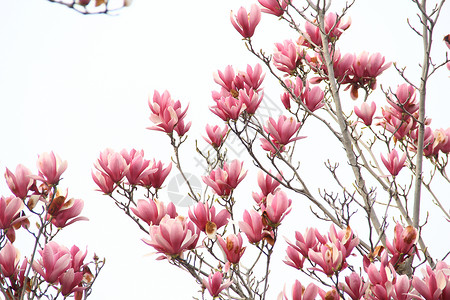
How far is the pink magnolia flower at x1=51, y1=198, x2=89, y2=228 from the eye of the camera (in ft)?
5.02

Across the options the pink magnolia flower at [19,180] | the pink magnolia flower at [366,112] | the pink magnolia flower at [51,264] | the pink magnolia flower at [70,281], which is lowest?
the pink magnolia flower at [70,281]

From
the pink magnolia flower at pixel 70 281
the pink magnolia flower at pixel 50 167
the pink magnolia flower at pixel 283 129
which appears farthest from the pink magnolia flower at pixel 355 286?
the pink magnolia flower at pixel 50 167

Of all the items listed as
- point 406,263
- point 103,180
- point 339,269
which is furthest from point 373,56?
point 103,180

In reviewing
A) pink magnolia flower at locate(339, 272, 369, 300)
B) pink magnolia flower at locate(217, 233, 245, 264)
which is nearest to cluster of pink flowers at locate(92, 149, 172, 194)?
pink magnolia flower at locate(217, 233, 245, 264)

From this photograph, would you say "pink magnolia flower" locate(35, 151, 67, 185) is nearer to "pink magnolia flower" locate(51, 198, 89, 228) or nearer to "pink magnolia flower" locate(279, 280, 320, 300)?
"pink magnolia flower" locate(51, 198, 89, 228)

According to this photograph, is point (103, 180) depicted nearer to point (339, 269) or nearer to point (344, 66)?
point (339, 269)

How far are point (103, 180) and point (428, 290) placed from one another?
3.42 feet

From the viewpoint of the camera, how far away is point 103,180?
163 centimetres

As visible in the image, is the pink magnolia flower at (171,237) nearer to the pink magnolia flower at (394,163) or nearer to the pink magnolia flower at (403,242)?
the pink magnolia flower at (403,242)

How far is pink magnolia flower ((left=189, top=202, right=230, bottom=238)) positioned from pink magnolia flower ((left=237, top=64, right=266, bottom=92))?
54cm

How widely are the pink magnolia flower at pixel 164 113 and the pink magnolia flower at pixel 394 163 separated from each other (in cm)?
80

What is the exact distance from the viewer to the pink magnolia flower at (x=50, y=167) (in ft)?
4.85

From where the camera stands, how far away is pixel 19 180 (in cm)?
149

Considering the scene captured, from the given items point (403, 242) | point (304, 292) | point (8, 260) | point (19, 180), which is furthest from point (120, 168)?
point (403, 242)
